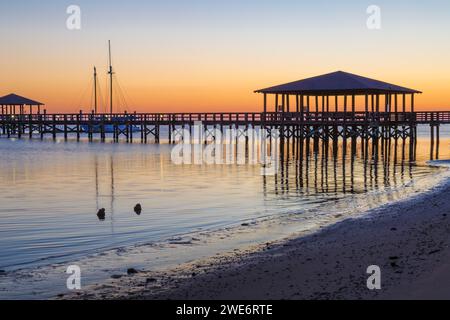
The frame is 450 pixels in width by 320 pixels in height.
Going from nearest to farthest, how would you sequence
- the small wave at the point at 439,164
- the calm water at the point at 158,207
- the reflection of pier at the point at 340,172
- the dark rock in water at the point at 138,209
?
the calm water at the point at 158,207 < the dark rock in water at the point at 138,209 < the reflection of pier at the point at 340,172 < the small wave at the point at 439,164

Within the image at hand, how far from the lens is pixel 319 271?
8969 millimetres

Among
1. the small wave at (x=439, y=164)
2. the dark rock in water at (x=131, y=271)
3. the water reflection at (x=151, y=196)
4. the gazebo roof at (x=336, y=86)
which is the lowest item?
the water reflection at (x=151, y=196)

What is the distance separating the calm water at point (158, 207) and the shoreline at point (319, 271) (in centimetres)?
87

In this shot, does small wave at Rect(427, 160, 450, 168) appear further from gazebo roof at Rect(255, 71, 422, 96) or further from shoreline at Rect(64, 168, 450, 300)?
shoreline at Rect(64, 168, 450, 300)

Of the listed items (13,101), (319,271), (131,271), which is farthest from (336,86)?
(13,101)

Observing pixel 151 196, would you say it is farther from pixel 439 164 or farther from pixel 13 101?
pixel 13 101

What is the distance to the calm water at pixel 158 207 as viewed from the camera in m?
11.2

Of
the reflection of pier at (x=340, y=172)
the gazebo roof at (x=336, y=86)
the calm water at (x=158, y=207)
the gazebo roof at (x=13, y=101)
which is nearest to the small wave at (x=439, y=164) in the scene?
the calm water at (x=158, y=207)

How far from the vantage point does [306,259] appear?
10000mm

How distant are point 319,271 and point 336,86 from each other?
36.4m

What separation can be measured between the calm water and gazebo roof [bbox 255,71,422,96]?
10.0m

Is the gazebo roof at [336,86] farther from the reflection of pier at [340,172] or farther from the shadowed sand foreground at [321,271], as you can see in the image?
the shadowed sand foreground at [321,271]

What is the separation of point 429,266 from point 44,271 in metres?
5.93

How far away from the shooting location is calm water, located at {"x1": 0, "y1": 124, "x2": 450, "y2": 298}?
11.2 m
